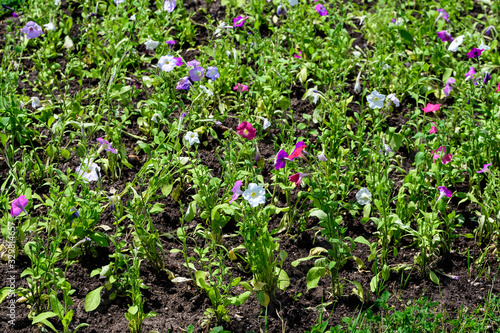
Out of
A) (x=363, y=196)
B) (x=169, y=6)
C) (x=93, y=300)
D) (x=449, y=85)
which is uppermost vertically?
(x=169, y=6)

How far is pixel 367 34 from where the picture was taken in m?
4.79

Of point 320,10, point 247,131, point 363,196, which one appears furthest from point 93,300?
point 320,10

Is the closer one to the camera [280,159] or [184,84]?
[280,159]

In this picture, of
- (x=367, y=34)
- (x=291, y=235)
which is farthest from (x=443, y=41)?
(x=291, y=235)

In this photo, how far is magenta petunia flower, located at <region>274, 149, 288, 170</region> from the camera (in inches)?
124

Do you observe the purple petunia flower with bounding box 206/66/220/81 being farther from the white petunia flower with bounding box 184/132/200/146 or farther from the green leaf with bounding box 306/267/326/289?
the green leaf with bounding box 306/267/326/289

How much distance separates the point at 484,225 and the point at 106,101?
2438 mm

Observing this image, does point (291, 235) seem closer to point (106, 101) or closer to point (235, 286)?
point (235, 286)

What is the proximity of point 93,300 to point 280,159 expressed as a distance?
4.03ft

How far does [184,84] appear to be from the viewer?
3910mm

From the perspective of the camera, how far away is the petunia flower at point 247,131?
11.4ft

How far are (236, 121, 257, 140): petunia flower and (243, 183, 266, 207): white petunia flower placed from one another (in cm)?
72

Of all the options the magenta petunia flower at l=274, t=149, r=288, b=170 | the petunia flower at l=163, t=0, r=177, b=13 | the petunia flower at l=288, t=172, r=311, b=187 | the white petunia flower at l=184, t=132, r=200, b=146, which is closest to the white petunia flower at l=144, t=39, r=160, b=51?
the petunia flower at l=163, t=0, r=177, b=13

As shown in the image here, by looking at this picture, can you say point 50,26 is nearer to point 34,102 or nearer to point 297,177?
point 34,102
